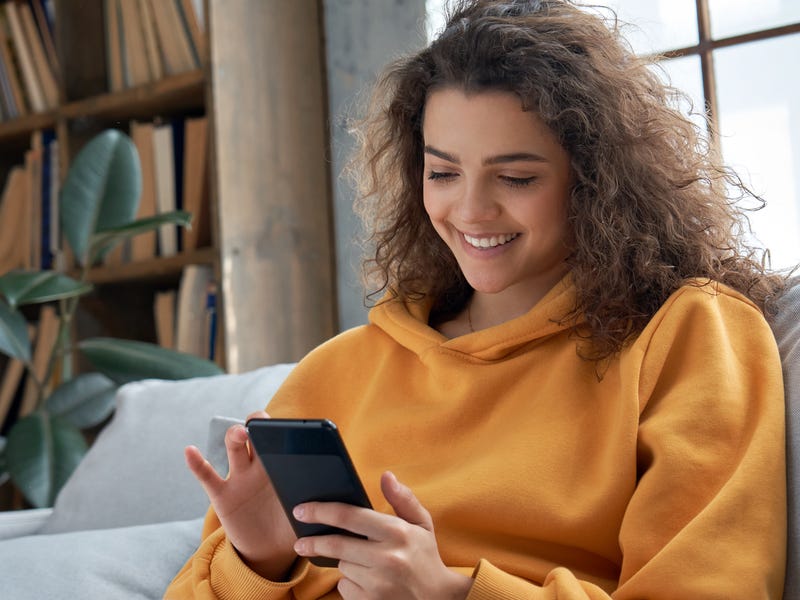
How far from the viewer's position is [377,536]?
0.87 meters

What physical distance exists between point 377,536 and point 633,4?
1.55 meters

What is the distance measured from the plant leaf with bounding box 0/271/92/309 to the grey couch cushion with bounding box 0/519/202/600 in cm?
102

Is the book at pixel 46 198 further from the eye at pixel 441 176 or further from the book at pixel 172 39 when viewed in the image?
the eye at pixel 441 176

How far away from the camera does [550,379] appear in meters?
1.11

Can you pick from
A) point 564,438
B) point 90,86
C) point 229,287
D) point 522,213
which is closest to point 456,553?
point 564,438

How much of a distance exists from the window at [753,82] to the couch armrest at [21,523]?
54.0 inches

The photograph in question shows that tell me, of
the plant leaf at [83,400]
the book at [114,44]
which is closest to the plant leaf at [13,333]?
the plant leaf at [83,400]

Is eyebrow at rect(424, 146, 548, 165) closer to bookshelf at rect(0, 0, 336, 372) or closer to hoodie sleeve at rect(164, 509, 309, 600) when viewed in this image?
hoodie sleeve at rect(164, 509, 309, 600)

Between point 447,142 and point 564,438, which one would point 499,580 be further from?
point 447,142

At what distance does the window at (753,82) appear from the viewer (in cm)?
190

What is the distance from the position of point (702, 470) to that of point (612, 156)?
1.24ft

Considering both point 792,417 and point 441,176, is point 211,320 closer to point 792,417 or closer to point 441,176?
point 441,176

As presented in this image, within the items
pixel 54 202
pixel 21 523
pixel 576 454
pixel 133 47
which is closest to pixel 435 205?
pixel 576 454

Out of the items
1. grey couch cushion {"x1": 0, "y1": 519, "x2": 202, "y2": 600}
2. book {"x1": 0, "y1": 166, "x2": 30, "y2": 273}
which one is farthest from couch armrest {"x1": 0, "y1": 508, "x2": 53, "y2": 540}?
book {"x1": 0, "y1": 166, "x2": 30, "y2": 273}
